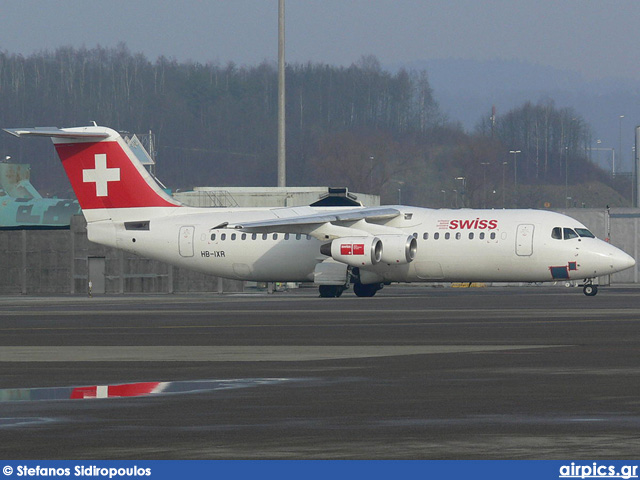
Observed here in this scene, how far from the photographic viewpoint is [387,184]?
164000 mm

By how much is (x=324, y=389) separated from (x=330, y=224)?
36.7 metres

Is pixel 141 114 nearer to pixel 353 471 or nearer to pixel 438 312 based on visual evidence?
pixel 438 312

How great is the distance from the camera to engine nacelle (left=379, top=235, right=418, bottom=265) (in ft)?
169

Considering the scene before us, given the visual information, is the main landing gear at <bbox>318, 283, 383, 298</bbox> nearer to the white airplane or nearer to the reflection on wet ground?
the white airplane

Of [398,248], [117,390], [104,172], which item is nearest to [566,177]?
[104,172]

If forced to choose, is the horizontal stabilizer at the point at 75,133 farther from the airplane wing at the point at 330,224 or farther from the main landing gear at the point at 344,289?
the main landing gear at the point at 344,289

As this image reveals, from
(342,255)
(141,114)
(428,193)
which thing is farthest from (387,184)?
(342,255)

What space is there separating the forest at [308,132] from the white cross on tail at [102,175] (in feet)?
283

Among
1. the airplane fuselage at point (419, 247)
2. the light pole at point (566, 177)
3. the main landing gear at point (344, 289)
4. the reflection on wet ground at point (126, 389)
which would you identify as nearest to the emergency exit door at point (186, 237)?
the airplane fuselage at point (419, 247)

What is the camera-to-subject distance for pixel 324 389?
16.5 metres

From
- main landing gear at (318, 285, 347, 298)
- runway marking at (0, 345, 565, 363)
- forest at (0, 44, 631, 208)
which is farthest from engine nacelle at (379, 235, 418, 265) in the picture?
forest at (0, 44, 631, 208)

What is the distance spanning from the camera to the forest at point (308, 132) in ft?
503

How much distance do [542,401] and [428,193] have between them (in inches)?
6015

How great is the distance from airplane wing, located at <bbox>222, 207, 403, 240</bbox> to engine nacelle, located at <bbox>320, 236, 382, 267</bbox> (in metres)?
1.06
